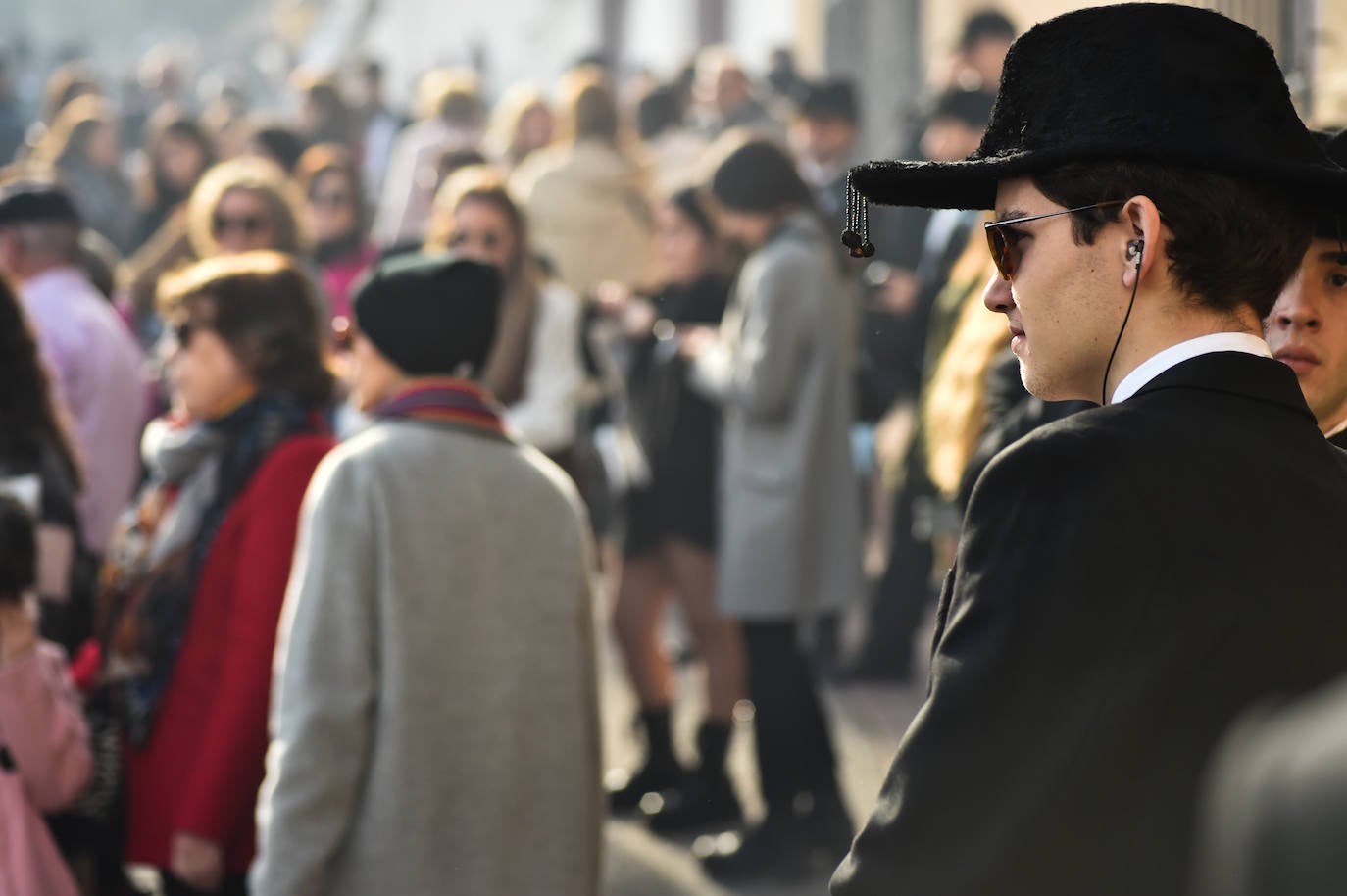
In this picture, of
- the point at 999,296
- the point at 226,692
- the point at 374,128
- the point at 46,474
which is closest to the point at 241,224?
the point at 46,474

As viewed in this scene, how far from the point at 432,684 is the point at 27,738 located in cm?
78

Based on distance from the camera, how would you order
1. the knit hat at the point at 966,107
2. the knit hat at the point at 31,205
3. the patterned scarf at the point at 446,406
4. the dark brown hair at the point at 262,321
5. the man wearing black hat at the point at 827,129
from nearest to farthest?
the patterned scarf at the point at 446,406 → the dark brown hair at the point at 262,321 → the knit hat at the point at 31,205 → the knit hat at the point at 966,107 → the man wearing black hat at the point at 827,129

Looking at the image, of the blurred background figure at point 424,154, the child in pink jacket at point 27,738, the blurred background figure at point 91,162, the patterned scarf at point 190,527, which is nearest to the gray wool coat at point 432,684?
the patterned scarf at point 190,527

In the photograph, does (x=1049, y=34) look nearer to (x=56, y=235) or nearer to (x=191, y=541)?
(x=191, y=541)

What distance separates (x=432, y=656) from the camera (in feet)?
11.0

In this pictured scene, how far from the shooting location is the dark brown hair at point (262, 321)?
4.02m

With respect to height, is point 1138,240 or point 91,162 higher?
point 1138,240

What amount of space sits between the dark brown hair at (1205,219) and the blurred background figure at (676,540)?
4.07 m

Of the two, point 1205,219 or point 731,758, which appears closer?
point 1205,219

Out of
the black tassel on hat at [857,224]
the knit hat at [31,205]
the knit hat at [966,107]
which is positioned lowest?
the knit hat at [31,205]

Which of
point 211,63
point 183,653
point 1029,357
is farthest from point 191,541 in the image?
point 211,63

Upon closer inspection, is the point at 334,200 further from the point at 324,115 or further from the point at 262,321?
the point at 324,115

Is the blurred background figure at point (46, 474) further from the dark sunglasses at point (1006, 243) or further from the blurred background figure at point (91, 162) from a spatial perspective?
the blurred background figure at point (91, 162)

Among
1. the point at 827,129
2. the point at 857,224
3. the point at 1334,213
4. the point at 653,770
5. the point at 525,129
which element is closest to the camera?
the point at 1334,213
